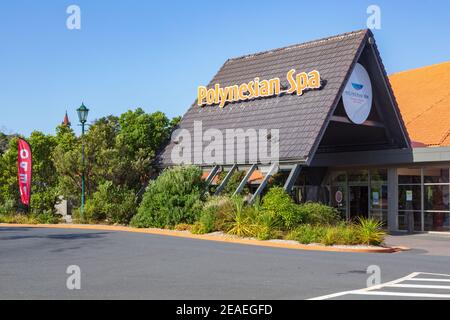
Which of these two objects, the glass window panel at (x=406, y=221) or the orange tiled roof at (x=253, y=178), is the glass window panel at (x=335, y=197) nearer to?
the glass window panel at (x=406, y=221)

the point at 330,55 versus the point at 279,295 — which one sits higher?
the point at 330,55

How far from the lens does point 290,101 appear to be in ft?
89.0

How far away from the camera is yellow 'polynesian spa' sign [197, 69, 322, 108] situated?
2644cm

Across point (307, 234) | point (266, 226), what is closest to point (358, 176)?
point (266, 226)

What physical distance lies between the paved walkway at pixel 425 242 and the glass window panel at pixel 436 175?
242 cm

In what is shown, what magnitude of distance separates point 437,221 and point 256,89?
1075 cm

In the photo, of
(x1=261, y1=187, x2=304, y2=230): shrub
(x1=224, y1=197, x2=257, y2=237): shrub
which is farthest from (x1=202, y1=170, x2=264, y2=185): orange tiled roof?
(x1=261, y1=187, x2=304, y2=230): shrub

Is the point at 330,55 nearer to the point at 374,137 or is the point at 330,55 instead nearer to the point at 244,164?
the point at 374,137

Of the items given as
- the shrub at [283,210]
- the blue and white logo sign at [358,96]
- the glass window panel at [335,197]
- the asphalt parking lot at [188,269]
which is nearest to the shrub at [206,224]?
the shrub at [283,210]

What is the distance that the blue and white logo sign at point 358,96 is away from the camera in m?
25.9

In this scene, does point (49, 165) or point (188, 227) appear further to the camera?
point (49, 165)
